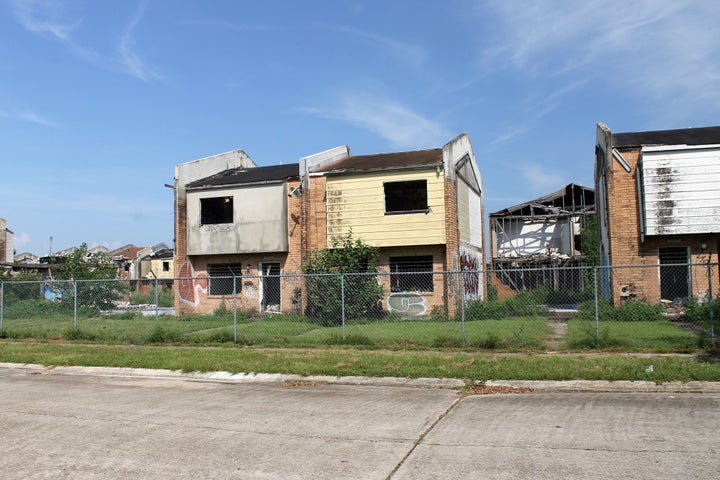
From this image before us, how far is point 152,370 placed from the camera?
1216 cm

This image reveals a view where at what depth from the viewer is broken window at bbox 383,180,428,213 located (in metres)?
23.4

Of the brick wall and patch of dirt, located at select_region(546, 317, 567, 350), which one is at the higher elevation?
the brick wall

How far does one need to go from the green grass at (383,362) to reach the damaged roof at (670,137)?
11.2 m

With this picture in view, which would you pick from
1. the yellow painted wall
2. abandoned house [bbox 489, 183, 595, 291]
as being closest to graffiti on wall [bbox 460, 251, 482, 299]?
the yellow painted wall

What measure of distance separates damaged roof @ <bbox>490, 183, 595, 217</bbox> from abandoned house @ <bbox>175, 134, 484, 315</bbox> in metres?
7.86

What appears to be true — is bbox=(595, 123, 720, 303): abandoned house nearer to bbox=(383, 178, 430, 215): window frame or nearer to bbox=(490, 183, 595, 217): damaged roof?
bbox=(383, 178, 430, 215): window frame

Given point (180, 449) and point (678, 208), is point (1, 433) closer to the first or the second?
point (180, 449)

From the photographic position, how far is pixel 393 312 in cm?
1939

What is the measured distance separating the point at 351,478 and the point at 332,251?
1751 centimetres

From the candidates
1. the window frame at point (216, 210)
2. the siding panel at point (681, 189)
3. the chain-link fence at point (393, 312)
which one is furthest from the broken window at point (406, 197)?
the siding panel at point (681, 189)

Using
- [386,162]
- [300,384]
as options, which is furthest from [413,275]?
[300,384]

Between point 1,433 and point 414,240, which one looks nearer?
point 1,433

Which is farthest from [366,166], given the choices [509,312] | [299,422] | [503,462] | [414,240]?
[503,462]

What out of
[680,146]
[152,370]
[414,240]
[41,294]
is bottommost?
[152,370]
